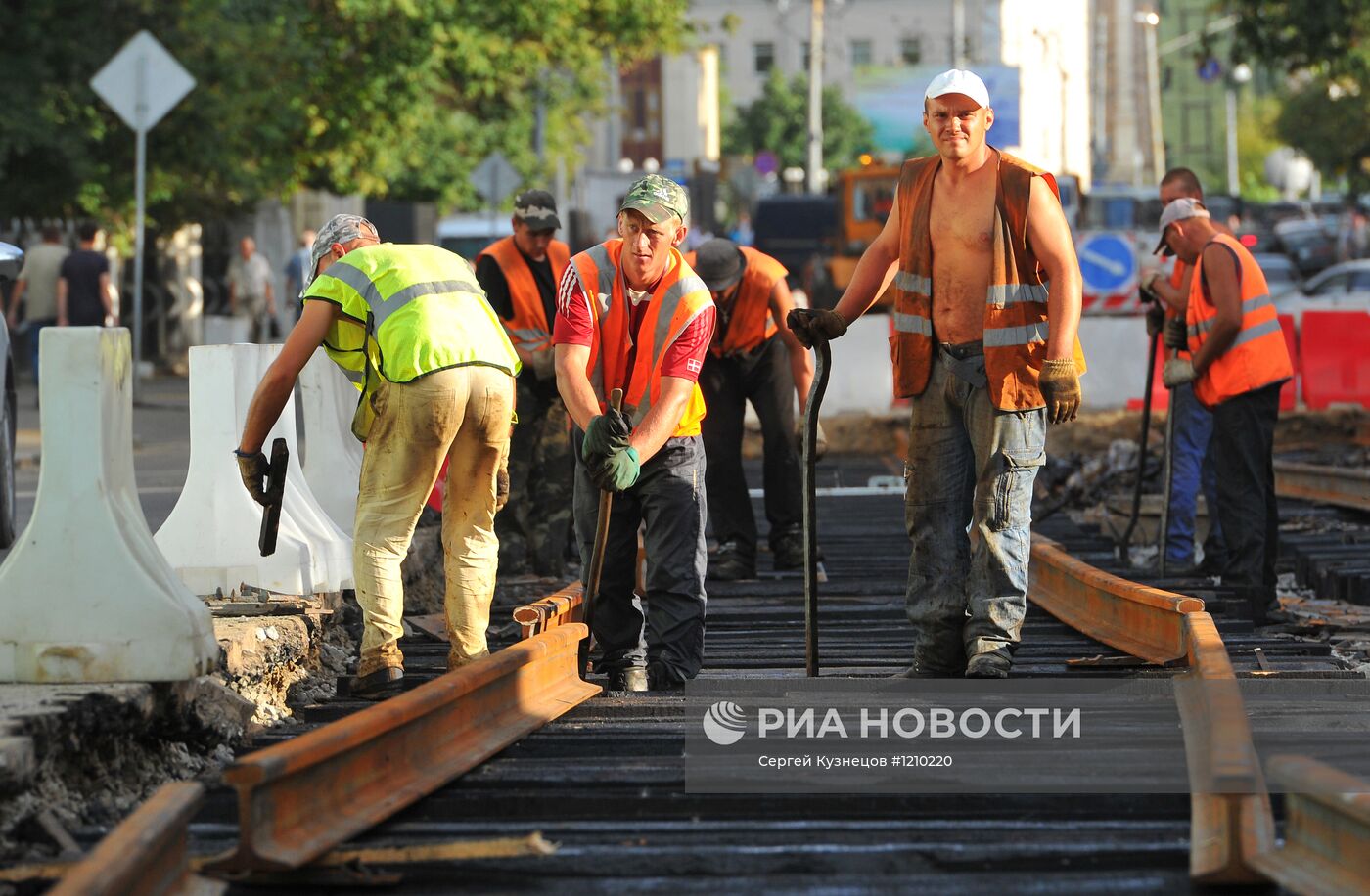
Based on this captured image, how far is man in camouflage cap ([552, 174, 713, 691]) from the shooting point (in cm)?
705

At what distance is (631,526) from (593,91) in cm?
3342

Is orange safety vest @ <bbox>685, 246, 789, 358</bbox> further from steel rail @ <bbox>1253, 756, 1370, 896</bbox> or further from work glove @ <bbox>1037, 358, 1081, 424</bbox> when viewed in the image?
steel rail @ <bbox>1253, 756, 1370, 896</bbox>

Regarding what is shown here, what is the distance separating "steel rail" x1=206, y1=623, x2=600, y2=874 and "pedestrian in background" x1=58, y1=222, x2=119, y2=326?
14.9m

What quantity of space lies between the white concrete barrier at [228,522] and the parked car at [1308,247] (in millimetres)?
49455

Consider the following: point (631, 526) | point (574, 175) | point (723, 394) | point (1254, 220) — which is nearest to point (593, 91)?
point (574, 175)

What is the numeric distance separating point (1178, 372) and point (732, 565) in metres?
2.32

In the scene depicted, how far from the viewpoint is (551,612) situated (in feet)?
25.8

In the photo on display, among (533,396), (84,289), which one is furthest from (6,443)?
(84,289)

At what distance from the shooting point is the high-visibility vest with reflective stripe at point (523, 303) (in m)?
10.1

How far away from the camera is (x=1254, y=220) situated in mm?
76438

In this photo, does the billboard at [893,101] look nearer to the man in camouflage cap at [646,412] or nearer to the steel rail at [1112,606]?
the steel rail at [1112,606]

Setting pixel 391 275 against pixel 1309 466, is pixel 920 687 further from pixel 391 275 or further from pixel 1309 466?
Answer: pixel 1309 466

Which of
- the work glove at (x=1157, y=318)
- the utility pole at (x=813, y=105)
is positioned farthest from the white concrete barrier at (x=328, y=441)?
the utility pole at (x=813, y=105)

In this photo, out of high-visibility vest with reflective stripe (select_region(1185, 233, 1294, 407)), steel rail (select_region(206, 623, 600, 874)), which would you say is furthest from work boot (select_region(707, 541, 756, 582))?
steel rail (select_region(206, 623, 600, 874))
